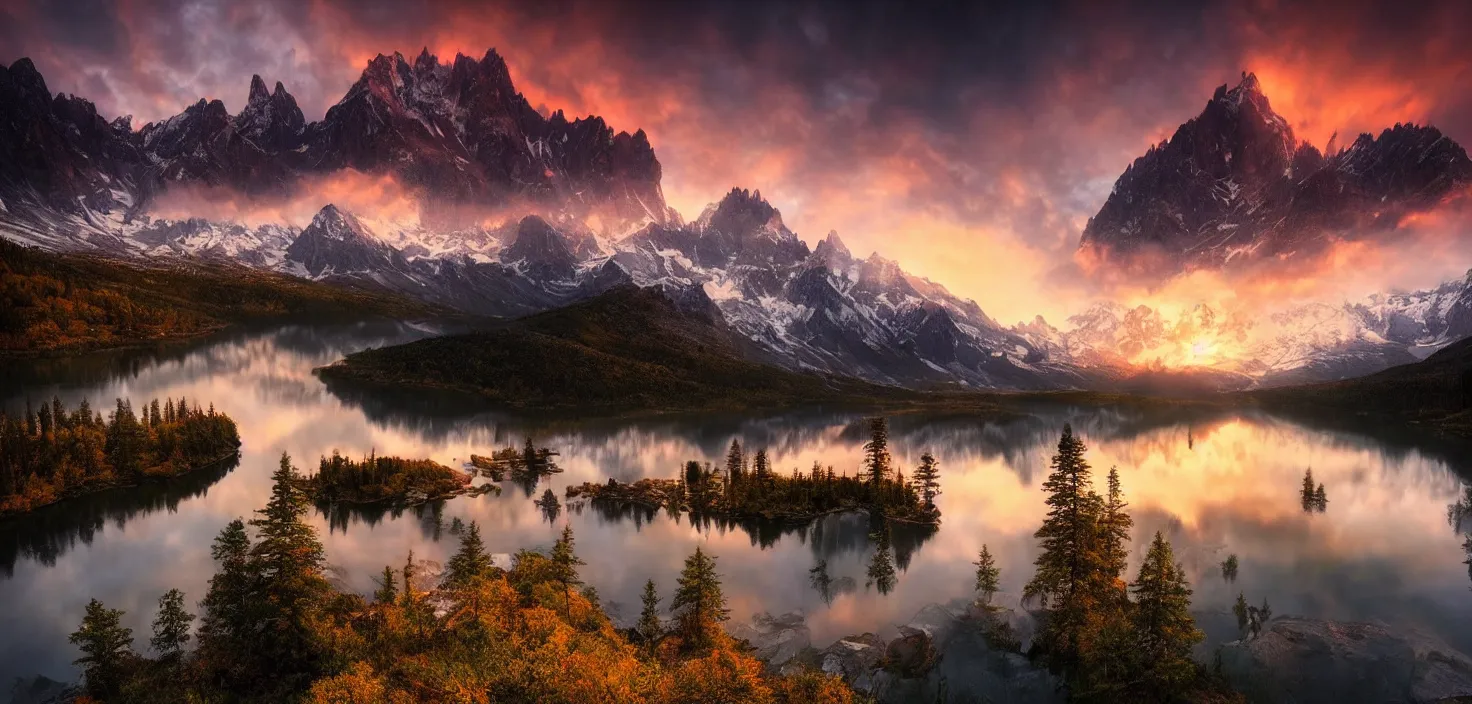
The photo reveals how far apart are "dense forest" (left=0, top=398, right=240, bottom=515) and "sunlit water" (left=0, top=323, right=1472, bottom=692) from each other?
4.49 m

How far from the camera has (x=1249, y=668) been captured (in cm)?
5119

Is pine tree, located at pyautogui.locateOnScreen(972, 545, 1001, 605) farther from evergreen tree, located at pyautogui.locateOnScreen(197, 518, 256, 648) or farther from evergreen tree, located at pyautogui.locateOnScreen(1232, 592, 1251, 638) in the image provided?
evergreen tree, located at pyautogui.locateOnScreen(197, 518, 256, 648)

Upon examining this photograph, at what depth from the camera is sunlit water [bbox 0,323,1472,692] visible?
63.6 meters

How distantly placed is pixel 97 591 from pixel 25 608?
189 inches

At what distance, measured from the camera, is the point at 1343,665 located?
168 feet

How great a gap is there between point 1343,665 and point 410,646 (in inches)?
2812

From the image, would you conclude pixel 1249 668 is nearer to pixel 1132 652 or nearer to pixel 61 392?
pixel 1132 652

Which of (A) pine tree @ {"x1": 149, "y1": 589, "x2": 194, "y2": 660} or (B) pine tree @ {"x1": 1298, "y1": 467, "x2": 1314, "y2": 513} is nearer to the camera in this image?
(A) pine tree @ {"x1": 149, "y1": 589, "x2": 194, "y2": 660}

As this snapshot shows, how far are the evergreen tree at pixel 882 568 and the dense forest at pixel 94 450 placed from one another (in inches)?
4184

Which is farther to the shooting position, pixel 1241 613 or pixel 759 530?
pixel 759 530

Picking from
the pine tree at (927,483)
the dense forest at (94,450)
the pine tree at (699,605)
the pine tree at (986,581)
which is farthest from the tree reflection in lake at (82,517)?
the pine tree at (927,483)

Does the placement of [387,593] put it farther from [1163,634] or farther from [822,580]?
[1163,634]

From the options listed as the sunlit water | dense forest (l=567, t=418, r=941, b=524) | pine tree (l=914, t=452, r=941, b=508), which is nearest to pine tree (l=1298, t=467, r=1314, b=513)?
the sunlit water

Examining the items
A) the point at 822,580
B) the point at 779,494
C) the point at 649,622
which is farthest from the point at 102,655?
the point at 779,494
